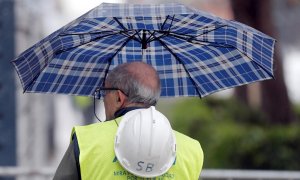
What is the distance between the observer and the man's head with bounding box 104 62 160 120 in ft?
12.0

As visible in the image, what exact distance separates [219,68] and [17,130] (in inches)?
174

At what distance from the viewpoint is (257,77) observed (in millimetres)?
4363

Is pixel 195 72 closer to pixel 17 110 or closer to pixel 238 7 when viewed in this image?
pixel 17 110

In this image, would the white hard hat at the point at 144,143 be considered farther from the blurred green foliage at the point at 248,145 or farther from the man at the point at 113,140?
the blurred green foliage at the point at 248,145

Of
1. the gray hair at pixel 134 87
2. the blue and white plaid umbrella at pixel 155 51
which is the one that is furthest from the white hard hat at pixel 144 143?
the blue and white plaid umbrella at pixel 155 51

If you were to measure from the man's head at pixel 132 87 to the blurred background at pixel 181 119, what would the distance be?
5.72 ft

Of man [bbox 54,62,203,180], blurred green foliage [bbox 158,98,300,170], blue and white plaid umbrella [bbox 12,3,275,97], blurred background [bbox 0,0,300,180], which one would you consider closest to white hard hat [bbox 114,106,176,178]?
man [bbox 54,62,203,180]

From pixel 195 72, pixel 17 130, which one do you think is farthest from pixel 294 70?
pixel 195 72

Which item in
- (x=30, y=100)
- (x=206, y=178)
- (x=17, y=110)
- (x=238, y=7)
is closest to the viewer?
(x=206, y=178)

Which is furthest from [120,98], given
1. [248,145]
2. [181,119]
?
[181,119]

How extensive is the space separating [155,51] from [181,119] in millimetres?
9616

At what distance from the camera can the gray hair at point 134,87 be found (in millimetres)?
3643

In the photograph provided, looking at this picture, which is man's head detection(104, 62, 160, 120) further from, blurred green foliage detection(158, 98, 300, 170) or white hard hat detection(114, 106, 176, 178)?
blurred green foliage detection(158, 98, 300, 170)

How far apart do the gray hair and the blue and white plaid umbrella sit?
26 centimetres
